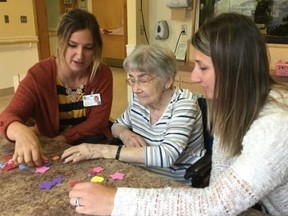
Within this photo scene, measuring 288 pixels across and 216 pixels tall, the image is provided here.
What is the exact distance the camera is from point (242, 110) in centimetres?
93

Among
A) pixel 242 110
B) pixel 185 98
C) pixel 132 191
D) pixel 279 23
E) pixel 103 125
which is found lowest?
pixel 103 125

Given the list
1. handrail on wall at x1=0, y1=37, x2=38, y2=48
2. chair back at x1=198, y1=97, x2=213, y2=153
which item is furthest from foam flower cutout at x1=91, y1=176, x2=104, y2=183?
handrail on wall at x1=0, y1=37, x2=38, y2=48

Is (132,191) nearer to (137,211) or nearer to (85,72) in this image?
(137,211)

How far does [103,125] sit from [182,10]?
2.31m

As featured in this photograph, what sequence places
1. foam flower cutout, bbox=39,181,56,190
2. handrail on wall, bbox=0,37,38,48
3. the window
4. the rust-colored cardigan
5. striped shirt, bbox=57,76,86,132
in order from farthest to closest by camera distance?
handrail on wall, bbox=0,37,38,48 → the window → striped shirt, bbox=57,76,86,132 → the rust-colored cardigan → foam flower cutout, bbox=39,181,56,190

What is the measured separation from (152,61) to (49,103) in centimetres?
65

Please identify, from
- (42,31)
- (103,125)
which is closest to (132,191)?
(103,125)

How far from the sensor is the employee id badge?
5.98ft

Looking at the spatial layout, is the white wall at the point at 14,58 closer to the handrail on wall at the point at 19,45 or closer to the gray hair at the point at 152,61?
the handrail on wall at the point at 19,45

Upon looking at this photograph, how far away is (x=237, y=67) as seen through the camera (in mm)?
906

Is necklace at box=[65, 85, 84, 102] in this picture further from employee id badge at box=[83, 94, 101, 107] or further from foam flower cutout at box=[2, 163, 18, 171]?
foam flower cutout at box=[2, 163, 18, 171]

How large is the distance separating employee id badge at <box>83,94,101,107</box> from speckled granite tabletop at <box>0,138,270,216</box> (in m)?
0.51

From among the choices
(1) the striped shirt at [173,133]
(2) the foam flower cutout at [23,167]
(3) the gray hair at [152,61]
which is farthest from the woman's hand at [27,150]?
(3) the gray hair at [152,61]

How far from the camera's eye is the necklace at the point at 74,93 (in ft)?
5.88
